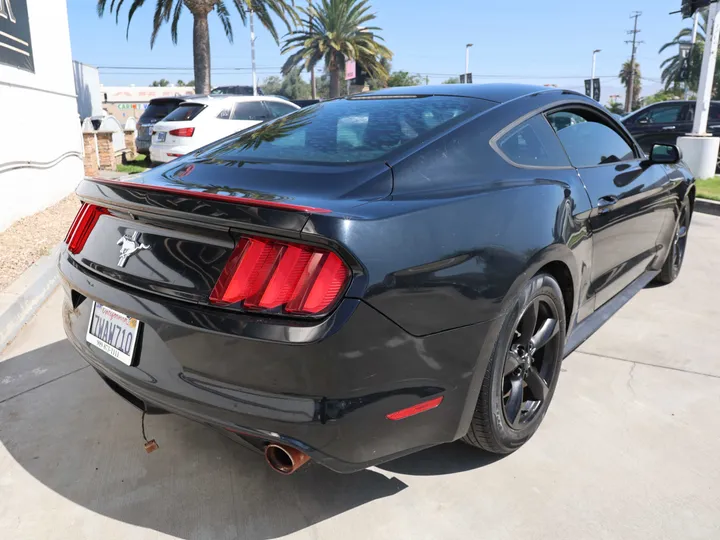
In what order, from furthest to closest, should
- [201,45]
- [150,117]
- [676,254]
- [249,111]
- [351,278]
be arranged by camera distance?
[201,45]
[150,117]
[249,111]
[676,254]
[351,278]

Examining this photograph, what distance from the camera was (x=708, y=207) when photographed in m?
8.71

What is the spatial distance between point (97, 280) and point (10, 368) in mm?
1611

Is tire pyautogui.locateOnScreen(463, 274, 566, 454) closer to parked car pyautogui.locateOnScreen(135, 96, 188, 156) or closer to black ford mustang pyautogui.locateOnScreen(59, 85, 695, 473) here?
black ford mustang pyautogui.locateOnScreen(59, 85, 695, 473)

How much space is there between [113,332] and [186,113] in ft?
29.5

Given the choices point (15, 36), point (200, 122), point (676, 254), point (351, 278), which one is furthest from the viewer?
point (200, 122)

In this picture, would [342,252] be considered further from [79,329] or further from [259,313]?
[79,329]

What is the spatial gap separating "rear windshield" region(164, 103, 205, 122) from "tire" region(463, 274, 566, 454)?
8.87m

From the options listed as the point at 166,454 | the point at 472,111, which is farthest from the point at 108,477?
the point at 472,111

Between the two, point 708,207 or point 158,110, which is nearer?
point 708,207

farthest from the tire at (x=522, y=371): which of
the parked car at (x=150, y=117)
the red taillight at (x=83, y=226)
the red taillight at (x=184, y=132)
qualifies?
the parked car at (x=150, y=117)

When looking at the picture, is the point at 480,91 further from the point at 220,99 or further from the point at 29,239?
the point at 220,99

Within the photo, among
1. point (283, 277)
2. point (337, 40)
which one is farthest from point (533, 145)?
point (337, 40)

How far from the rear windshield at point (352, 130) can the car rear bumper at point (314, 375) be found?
78 cm

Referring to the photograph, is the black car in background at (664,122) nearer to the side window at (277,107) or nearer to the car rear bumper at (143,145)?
the side window at (277,107)
